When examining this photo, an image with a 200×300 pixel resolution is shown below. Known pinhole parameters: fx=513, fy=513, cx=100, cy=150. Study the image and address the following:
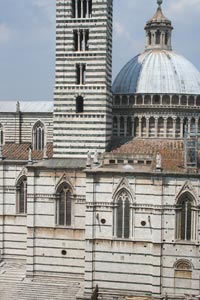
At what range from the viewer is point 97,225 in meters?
31.2

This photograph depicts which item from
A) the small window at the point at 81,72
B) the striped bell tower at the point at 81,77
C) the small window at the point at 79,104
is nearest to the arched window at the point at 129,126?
the striped bell tower at the point at 81,77

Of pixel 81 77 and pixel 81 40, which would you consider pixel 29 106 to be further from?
pixel 81 40

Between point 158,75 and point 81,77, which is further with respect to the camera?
point 158,75

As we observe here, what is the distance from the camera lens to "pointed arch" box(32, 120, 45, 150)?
45938 mm

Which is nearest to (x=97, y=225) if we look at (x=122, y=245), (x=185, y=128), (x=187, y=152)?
(x=122, y=245)

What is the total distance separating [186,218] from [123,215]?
148 inches

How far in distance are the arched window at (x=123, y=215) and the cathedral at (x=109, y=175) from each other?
60 mm

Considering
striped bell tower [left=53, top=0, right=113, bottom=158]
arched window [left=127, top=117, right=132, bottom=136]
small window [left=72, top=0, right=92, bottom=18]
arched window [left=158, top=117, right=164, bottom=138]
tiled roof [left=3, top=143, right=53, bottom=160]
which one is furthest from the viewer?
arched window [left=127, top=117, right=132, bottom=136]

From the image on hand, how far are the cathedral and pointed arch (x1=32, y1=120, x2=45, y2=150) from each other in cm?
576

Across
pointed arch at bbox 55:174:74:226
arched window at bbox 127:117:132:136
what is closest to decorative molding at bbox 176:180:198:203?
pointed arch at bbox 55:174:74:226

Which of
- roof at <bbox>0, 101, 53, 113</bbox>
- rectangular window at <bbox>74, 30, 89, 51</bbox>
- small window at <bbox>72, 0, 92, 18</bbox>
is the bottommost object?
roof at <bbox>0, 101, 53, 113</bbox>

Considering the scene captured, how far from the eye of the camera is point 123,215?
31.0 meters

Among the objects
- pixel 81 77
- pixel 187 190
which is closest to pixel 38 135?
pixel 81 77

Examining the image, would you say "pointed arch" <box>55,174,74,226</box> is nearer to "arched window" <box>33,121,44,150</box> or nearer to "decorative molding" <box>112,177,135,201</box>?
"decorative molding" <box>112,177,135,201</box>
